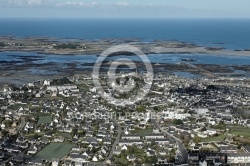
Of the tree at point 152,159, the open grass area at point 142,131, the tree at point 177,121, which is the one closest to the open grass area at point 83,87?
the tree at point 177,121

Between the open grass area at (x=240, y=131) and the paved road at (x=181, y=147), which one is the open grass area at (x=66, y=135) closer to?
the paved road at (x=181, y=147)

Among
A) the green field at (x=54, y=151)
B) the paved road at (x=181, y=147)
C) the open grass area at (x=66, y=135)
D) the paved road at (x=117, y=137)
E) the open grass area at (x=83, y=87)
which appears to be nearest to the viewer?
the paved road at (x=181, y=147)

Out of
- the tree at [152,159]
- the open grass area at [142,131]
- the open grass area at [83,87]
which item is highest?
the tree at [152,159]

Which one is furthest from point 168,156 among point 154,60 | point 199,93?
point 154,60

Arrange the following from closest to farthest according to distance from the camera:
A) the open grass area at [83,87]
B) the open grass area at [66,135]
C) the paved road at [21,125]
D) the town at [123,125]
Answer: the town at [123,125], the open grass area at [66,135], the paved road at [21,125], the open grass area at [83,87]

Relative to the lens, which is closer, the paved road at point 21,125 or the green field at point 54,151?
the green field at point 54,151

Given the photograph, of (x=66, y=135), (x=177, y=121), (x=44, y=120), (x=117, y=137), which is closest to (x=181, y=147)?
(x=117, y=137)

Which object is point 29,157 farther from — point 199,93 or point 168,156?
point 199,93
